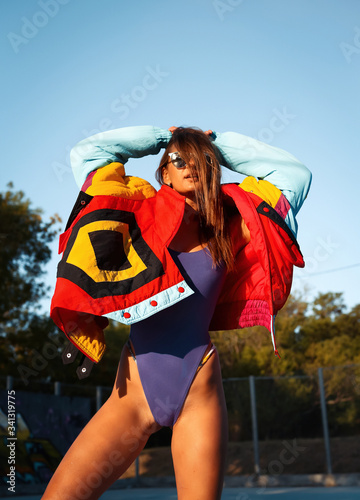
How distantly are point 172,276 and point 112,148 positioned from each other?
58 cm

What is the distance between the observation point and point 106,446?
1857mm

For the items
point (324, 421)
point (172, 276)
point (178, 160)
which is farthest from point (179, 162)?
point (324, 421)

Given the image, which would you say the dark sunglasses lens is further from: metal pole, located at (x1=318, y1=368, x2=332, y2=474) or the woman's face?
metal pole, located at (x1=318, y1=368, x2=332, y2=474)

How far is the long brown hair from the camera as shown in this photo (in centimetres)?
213

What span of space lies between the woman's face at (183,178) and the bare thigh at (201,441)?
66 cm

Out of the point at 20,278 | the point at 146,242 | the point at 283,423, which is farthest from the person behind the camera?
the point at 20,278

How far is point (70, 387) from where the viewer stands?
40.7ft

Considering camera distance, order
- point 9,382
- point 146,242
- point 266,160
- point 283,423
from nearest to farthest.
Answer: point 146,242 < point 266,160 < point 9,382 < point 283,423

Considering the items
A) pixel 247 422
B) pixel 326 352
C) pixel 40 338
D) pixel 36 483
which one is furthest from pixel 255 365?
pixel 36 483

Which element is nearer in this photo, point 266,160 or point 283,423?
point 266,160

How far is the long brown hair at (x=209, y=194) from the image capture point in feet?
6.99

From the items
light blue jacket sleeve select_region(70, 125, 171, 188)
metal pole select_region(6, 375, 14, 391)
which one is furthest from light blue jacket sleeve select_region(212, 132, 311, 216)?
metal pole select_region(6, 375, 14, 391)

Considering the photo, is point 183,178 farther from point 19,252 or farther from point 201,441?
point 19,252

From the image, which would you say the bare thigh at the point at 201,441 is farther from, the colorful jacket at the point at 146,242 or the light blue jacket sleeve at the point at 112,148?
the light blue jacket sleeve at the point at 112,148
